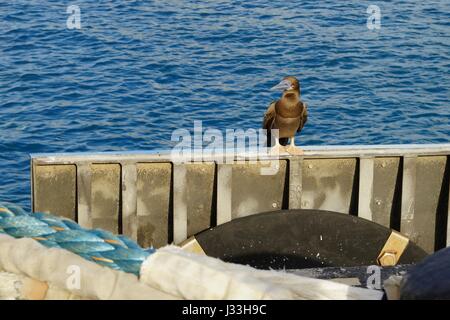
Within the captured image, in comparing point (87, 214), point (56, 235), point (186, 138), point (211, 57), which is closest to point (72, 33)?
point (211, 57)

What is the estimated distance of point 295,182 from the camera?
863 cm

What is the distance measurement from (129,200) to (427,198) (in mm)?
2903

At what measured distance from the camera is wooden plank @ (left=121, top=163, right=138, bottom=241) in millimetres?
8320

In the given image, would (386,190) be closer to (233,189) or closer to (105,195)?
(233,189)

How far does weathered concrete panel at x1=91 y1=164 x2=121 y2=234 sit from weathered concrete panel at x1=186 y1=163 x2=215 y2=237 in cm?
67

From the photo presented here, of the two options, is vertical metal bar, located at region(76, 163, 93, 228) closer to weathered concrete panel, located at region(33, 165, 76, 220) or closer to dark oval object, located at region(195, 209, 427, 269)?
weathered concrete panel, located at region(33, 165, 76, 220)

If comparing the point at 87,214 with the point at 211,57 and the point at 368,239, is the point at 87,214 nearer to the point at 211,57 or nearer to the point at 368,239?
the point at 368,239

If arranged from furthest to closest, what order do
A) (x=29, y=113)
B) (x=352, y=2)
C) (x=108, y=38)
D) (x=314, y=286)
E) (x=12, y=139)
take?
(x=352, y=2)
(x=108, y=38)
(x=29, y=113)
(x=12, y=139)
(x=314, y=286)

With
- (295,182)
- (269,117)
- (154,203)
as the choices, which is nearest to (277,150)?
(295,182)

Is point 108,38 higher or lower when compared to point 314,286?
lower

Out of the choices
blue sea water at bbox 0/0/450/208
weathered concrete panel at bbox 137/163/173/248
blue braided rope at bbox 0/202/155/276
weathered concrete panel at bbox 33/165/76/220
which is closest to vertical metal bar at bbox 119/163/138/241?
weathered concrete panel at bbox 137/163/173/248

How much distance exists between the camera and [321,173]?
8.74 m

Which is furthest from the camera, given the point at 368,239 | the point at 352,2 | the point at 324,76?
the point at 352,2

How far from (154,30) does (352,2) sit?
6.38m
